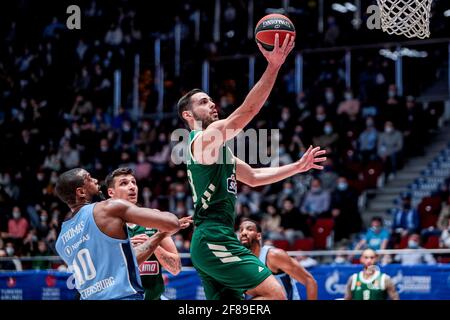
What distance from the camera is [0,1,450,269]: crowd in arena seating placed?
15219 millimetres

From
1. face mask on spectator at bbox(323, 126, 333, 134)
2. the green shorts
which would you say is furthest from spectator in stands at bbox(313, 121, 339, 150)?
the green shorts

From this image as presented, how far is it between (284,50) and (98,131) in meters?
14.5

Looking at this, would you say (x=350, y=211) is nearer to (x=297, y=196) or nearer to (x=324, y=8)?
(x=297, y=196)

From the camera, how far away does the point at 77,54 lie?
21.6 meters

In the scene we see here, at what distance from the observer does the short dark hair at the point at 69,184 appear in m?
5.41

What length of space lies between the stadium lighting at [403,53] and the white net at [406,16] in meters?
11.5

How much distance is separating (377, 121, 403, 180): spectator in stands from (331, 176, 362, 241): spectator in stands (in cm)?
155

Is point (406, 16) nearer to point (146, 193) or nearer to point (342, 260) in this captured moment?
point (342, 260)

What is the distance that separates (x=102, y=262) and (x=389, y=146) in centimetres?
1216

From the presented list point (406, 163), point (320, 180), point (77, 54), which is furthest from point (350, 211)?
point (77, 54)

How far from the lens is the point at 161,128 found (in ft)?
63.5

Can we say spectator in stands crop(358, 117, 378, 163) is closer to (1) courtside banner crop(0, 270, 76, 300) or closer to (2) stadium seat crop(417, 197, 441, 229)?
(2) stadium seat crop(417, 197, 441, 229)

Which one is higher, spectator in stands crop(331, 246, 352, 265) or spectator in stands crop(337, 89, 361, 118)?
spectator in stands crop(337, 89, 361, 118)

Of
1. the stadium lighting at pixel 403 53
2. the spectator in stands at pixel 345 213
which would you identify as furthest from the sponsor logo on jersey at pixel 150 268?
the stadium lighting at pixel 403 53
